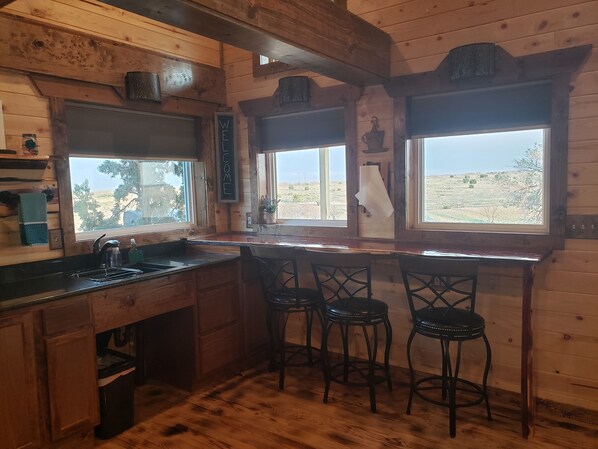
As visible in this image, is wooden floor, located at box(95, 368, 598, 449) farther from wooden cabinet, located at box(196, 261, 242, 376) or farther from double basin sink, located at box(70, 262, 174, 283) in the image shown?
double basin sink, located at box(70, 262, 174, 283)

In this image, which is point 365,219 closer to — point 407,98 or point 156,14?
point 407,98

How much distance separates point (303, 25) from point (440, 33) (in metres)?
1.17

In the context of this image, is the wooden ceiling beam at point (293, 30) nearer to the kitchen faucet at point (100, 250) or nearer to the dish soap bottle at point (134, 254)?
the kitchen faucet at point (100, 250)

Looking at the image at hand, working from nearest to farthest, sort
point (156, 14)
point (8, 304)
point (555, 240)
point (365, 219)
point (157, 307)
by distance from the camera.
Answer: point (156, 14) < point (8, 304) < point (555, 240) < point (157, 307) < point (365, 219)

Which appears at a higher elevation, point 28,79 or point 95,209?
point 28,79

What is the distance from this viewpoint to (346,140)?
346 cm

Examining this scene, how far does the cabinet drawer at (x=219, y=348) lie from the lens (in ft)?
10.4

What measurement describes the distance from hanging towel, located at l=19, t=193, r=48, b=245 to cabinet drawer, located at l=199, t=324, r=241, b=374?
120cm

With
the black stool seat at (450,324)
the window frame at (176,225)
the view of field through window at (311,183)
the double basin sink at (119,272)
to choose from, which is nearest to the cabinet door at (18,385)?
the double basin sink at (119,272)

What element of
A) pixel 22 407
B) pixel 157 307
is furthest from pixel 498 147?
pixel 22 407

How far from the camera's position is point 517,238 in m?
2.82

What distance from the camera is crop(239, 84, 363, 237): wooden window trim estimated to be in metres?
3.43

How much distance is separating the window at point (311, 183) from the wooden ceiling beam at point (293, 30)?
0.76 m

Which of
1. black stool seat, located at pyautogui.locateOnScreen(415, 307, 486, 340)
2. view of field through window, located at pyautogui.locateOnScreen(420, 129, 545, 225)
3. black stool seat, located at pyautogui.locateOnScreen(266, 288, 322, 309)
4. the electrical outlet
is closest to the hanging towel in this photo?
black stool seat, located at pyautogui.locateOnScreen(266, 288, 322, 309)
